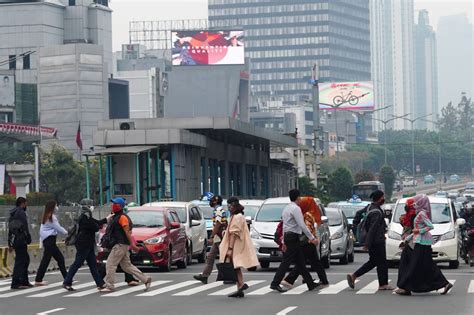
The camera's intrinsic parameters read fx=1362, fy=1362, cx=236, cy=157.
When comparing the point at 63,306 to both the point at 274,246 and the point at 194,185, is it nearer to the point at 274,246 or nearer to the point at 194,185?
the point at 274,246

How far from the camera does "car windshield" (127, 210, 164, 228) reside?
1227 inches

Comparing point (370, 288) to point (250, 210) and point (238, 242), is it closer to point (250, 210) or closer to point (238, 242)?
point (238, 242)

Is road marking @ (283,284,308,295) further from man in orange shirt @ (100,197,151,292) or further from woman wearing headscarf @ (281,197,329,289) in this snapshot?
man in orange shirt @ (100,197,151,292)

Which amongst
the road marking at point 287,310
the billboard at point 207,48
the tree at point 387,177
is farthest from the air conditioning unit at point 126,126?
the billboard at point 207,48

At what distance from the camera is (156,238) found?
30375mm

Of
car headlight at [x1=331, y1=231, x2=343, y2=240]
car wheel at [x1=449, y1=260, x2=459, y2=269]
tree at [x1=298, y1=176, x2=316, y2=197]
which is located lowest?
car wheel at [x1=449, y1=260, x2=459, y2=269]

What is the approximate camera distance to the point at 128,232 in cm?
2450

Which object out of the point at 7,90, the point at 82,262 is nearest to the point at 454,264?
the point at 82,262

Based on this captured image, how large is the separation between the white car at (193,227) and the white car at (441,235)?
18.2 feet

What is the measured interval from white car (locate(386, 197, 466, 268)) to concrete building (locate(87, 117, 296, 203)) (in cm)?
2500

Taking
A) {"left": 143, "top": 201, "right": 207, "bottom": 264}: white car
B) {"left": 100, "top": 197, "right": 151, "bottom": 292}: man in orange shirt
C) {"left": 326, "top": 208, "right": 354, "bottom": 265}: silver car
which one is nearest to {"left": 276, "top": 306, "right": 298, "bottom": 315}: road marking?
{"left": 100, "top": 197, "right": 151, "bottom": 292}: man in orange shirt

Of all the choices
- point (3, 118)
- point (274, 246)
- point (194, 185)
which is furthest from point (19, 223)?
point (3, 118)

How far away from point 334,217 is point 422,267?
14.2m

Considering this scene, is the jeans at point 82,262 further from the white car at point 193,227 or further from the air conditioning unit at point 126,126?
the air conditioning unit at point 126,126
